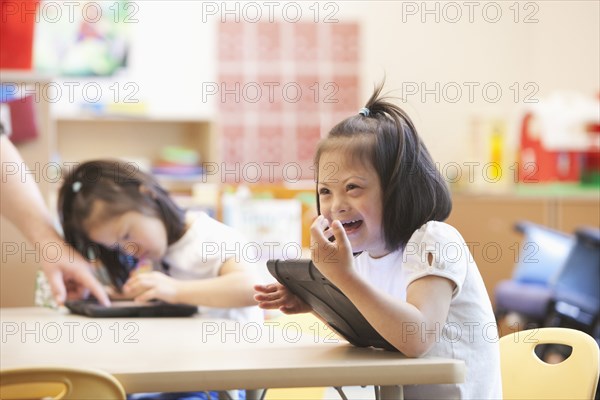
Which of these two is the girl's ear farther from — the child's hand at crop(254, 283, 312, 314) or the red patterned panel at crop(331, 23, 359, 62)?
the red patterned panel at crop(331, 23, 359, 62)

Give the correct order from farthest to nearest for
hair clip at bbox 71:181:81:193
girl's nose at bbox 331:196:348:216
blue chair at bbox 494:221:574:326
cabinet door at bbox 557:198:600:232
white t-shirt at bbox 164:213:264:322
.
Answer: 1. cabinet door at bbox 557:198:600:232
2. blue chair at bbox 494:221:574:326
3. hair clip at bbox 71:181:81:193
4. white t-shirt at bbox 164:213:264:322
5. girl's nose at bbox 331:196:348:216

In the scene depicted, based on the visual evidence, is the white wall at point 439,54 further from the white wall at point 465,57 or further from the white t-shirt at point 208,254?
the white t-shirt at point 208,254

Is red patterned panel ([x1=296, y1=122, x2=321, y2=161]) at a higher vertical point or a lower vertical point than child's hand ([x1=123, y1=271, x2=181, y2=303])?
lower

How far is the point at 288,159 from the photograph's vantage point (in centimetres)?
582

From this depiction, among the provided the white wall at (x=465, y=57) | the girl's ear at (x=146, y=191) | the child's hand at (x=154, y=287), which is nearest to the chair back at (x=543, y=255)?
the white wall at (x=465, y=57)

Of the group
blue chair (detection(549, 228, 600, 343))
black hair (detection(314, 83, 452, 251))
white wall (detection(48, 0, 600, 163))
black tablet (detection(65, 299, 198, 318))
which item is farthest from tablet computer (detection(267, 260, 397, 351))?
white wall (detection(48, 0, 600, 163))

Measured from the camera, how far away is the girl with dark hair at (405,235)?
1148mm

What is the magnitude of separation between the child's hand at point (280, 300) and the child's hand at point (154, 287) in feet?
1.78

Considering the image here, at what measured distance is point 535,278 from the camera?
4.10 m

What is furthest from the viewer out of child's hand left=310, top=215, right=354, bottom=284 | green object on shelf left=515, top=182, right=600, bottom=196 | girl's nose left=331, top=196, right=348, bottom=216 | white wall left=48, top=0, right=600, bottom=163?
white wall left=48, top=0, right=600, bottom=163

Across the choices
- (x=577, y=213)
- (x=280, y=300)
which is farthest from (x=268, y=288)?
(x=577, y=213)

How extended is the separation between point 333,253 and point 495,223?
13.8 ft

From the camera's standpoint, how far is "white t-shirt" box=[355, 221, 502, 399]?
1.14 m

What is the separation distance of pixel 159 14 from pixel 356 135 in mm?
4510
